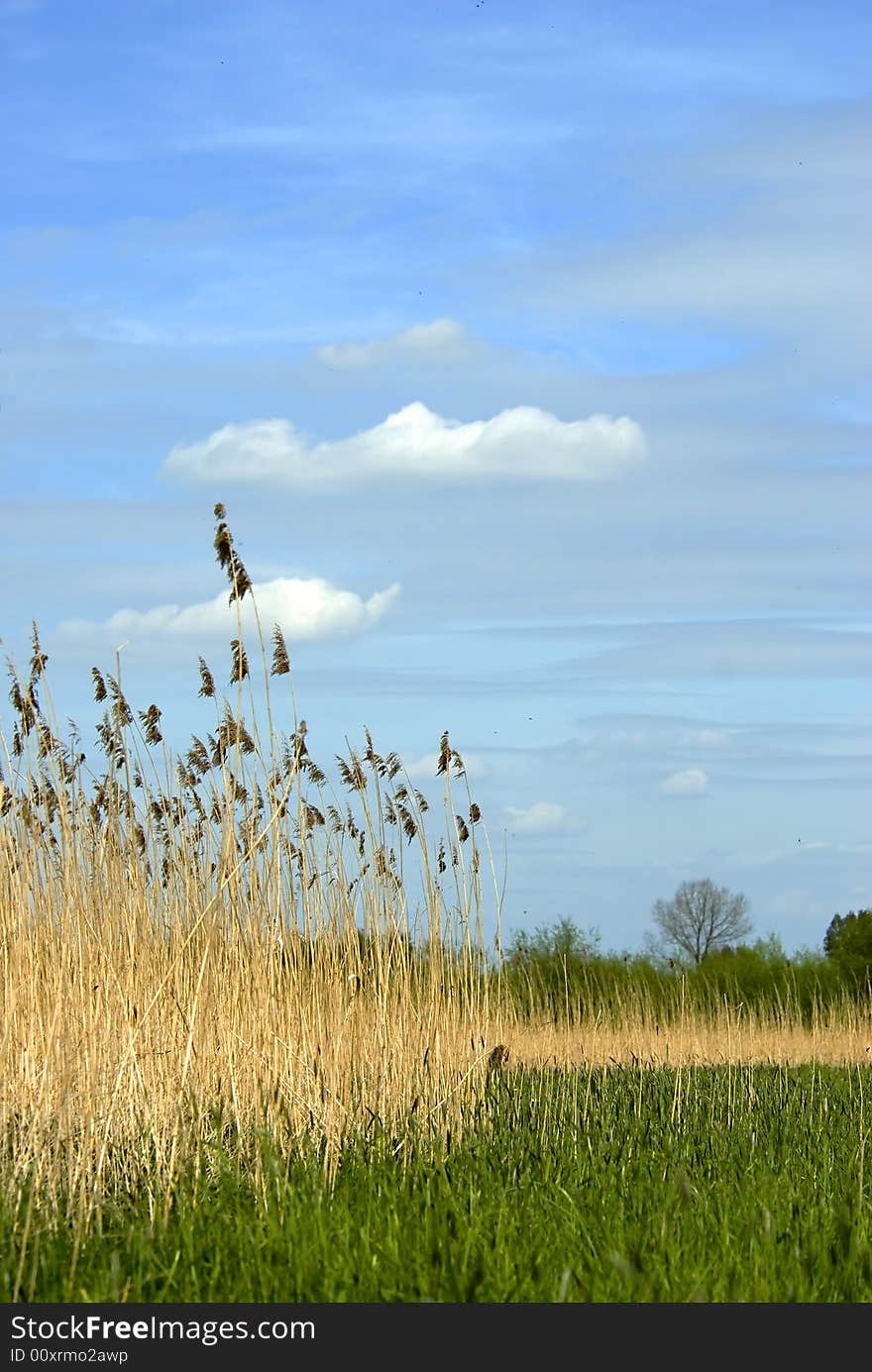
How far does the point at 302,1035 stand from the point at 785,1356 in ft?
7.33

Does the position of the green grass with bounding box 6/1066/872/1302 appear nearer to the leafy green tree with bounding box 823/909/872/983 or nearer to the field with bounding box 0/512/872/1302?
the field with bounding box 0/512/872/1302

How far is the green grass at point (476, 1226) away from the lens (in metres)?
3.08

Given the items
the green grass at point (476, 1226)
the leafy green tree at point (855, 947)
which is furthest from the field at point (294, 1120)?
the leafy green tree at point (855, 947)

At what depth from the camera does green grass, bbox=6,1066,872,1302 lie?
3082 millimetres

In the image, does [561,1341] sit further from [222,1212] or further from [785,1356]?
[222,1212]

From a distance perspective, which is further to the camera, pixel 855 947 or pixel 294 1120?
pixel 855 947

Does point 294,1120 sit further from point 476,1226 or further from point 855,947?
point 855,947

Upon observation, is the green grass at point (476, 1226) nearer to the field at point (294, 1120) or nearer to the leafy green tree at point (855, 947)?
the field at point (294, 1120)

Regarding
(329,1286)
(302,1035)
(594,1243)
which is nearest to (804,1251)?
(594,1243)

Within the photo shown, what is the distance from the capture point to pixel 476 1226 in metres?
3.44

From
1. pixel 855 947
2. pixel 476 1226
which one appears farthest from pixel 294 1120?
pixel 855 947

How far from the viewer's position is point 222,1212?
379 centimetres

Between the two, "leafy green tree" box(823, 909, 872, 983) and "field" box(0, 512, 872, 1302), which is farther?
"leafy green tree" box(823, 909, 872, 983)

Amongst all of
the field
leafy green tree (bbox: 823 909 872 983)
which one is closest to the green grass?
the field
